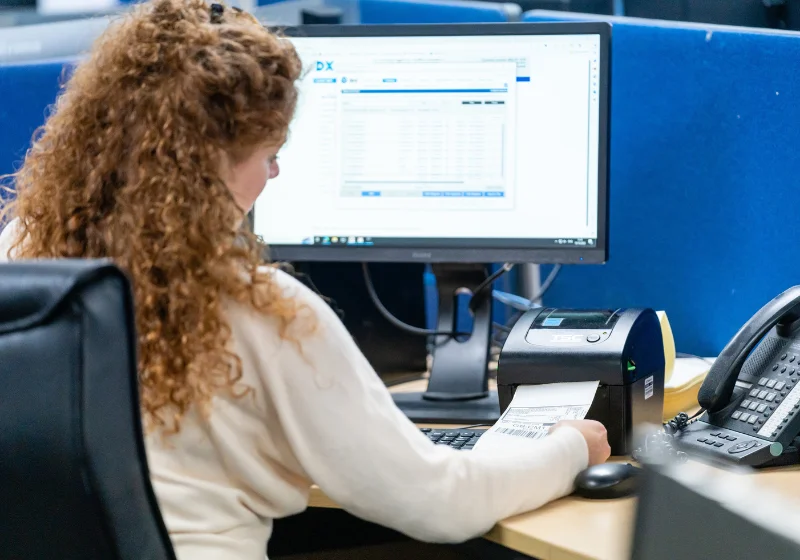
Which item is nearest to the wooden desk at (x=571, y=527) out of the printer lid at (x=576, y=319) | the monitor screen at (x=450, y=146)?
the printer lid at (x=576, y=319)

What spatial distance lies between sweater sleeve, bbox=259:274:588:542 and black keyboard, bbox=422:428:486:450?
0.18 metres

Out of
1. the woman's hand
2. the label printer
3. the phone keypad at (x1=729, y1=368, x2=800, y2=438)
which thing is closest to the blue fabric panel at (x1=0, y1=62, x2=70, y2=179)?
the label printer

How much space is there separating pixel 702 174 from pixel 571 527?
0.72 metres

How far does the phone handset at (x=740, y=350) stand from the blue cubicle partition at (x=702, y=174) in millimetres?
288

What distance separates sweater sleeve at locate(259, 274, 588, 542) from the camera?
2.89 ft

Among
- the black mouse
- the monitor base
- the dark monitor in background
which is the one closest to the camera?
the black mouse

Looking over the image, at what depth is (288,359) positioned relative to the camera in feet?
2.88

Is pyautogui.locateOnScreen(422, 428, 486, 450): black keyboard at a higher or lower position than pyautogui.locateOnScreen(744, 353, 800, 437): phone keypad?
lower

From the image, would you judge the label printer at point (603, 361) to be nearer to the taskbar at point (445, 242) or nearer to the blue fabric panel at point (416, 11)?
the taskbar at point (445, 242)

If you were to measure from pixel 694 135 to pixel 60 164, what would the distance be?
2.98ft

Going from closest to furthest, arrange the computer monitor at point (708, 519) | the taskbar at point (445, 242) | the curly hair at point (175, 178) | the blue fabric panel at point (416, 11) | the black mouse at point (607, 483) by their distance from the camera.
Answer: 1. the computer monitor at point (708, 519)
2. the curly hair at point (175, 178)
3. the black mouse at point (607, 483)
4. the taskbar at point (445, 242)
5. the blue fabric panel at point (416, 11)

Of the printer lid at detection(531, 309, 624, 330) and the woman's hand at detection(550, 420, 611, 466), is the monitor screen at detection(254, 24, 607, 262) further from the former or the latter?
the woman's hand at detection(550, 420, 611, 466)

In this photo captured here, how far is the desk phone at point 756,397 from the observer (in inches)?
42.0

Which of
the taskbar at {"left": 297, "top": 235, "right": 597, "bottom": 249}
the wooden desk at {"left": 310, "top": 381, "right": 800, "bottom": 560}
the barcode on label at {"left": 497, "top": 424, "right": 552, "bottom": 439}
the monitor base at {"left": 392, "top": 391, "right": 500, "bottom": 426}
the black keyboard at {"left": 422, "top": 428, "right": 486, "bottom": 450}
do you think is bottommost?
the monitor base at {"left": 392, "top": 391, "right": 500, "bottom": 426}
